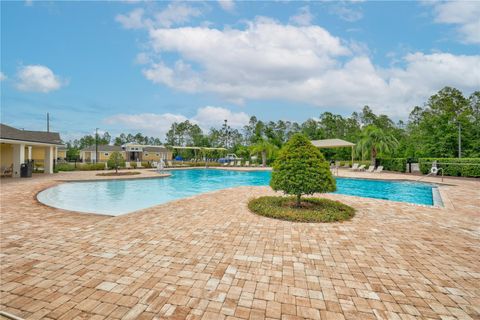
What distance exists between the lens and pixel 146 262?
323cm

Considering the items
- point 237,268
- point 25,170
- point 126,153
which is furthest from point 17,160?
point 126,153

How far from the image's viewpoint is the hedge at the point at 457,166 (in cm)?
1489

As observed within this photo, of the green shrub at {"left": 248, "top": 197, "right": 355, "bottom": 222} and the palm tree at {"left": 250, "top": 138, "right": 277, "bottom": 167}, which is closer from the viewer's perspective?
the green shrub at {"left": 248, "top": 197, "right": 355, "bottom": 222}

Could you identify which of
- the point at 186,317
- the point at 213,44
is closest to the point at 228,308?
the point at 186,317

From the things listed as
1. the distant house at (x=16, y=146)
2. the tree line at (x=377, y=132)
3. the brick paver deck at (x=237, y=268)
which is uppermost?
the tree line at (x=377, y=132)

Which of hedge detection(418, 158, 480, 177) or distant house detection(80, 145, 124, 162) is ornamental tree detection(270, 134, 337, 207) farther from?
distant house detection(80, 145, 124, 162)

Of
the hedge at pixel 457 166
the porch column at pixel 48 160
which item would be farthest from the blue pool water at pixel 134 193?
the porch column at pixel 48 160

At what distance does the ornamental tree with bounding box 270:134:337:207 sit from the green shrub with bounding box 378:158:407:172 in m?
18.1

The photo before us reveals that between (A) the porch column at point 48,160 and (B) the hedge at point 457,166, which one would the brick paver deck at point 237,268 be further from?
(A) the porch column at point 48,160

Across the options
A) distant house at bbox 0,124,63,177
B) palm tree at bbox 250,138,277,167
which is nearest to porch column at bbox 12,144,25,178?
distant house at bbox 0,124,63,177

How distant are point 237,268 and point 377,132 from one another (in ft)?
81.0

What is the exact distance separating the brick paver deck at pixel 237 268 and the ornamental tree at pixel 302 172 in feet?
3.89

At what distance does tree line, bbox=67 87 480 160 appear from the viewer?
2369 cm

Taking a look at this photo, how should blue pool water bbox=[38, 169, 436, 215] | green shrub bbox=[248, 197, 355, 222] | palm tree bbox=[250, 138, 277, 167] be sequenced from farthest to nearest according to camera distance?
palm tree bbox=[250, 138, 277, 167]
blue pool water bbox=[38, 169, 436, 215]
green shrub bbox=[248, 197, 355, 222]
